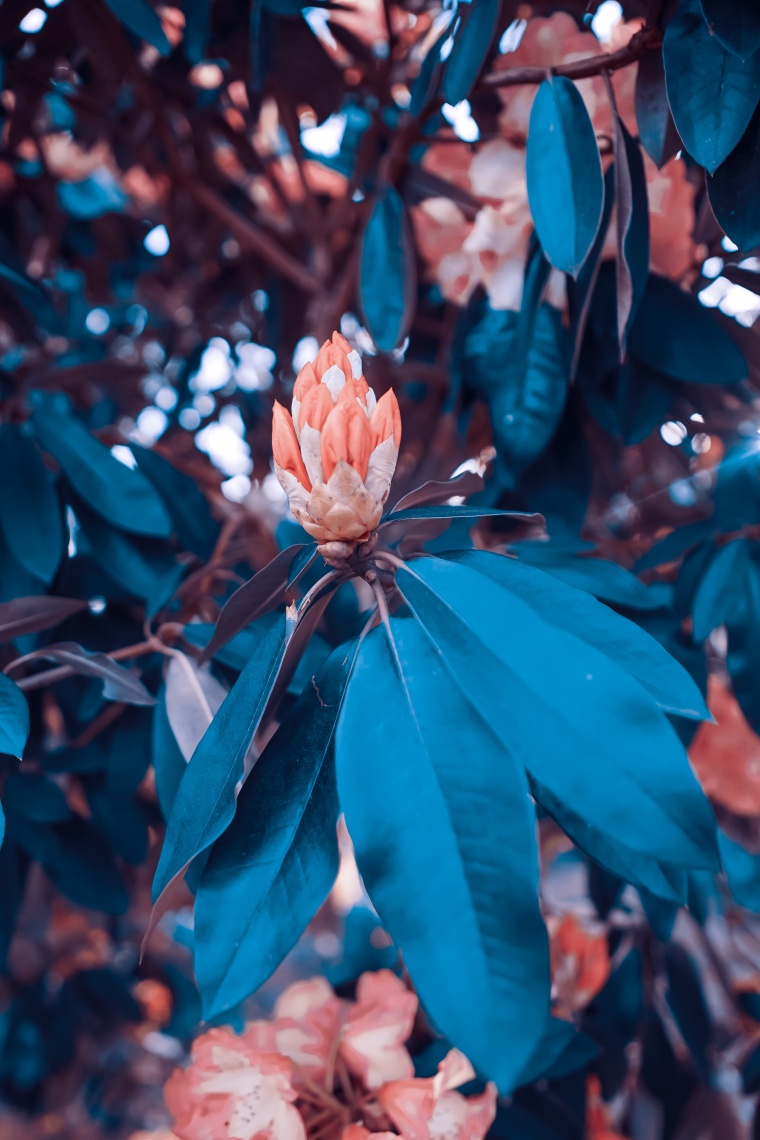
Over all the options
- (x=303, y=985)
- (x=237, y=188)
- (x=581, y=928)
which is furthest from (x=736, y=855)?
(x=237, y=188)

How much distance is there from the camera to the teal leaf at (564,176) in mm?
446

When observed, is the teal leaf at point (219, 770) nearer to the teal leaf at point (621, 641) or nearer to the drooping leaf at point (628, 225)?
the teal leaf at point (621, 641)

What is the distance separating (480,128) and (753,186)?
0.41 m

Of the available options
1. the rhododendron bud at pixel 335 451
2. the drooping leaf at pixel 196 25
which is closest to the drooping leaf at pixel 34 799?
the rhododendron bud at pixel 335 451

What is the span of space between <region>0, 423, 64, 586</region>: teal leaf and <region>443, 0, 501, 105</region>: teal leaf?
1.41 feet

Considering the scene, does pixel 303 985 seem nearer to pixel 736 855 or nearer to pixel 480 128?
pixel 736 855

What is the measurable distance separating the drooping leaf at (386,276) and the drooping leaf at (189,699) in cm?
33

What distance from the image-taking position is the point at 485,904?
262 mm

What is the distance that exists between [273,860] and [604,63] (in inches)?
21.2

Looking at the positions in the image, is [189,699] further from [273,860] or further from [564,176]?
[564,176]

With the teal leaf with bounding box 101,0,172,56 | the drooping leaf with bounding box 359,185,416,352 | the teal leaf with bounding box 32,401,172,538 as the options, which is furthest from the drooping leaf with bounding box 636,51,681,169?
the teal leaf with bounding box 32,401,172,538

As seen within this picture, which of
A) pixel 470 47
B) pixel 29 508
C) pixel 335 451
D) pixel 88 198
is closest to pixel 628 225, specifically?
pixel 470 47

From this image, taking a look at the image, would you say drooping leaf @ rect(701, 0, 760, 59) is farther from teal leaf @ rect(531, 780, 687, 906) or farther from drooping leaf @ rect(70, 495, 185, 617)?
drooping leaf @ rect(70, 495, 185, 617)

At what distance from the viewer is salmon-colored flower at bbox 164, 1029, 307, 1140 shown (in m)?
0.44
